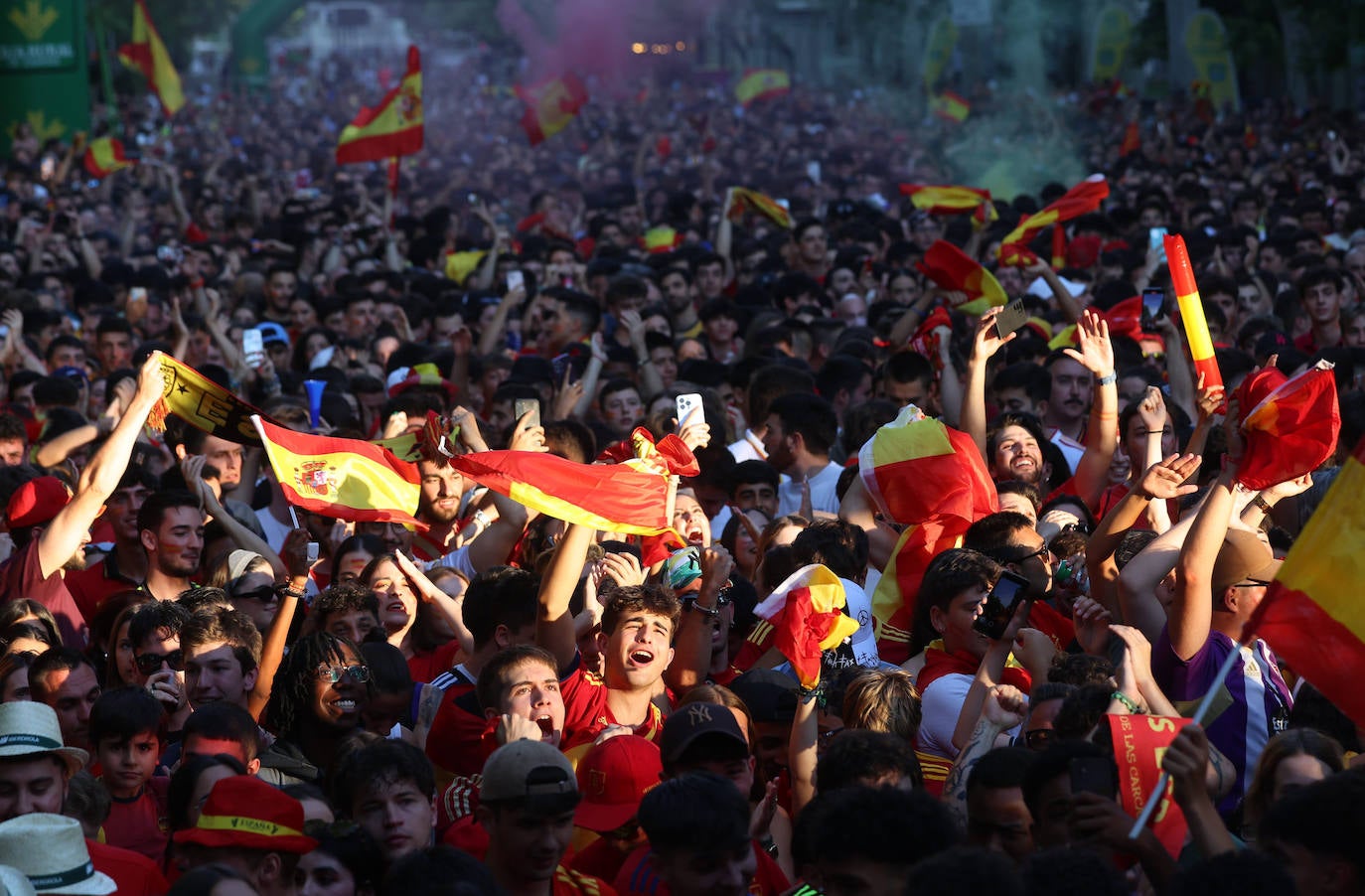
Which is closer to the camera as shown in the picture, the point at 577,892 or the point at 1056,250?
the point at 577,892

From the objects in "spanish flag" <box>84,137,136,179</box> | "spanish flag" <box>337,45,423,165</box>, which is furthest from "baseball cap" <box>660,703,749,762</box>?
"spanish flag" <box>84,137,136,179</box>

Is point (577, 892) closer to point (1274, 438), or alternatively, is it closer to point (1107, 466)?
point (1274, 438)

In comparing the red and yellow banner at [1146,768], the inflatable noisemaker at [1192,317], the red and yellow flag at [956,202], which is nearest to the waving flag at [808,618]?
the red and yellow banner at [1146,768]

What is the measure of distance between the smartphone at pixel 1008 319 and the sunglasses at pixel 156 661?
11.1 ft

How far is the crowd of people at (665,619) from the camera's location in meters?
4.17

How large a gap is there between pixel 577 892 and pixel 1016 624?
1.50 metres

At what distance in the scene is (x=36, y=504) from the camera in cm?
697

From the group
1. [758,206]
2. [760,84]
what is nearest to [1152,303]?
[758,206]

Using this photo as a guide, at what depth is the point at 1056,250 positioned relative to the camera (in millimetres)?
14773

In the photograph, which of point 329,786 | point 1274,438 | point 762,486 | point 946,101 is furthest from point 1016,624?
point 946,101

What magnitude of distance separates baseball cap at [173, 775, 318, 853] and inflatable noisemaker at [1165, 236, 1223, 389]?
3504 millimetres

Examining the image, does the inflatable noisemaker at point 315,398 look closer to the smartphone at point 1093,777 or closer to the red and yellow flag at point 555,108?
the smartphone at point 1093,777

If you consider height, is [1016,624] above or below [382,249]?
above

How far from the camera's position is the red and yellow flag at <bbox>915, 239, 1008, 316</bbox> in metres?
10.9
